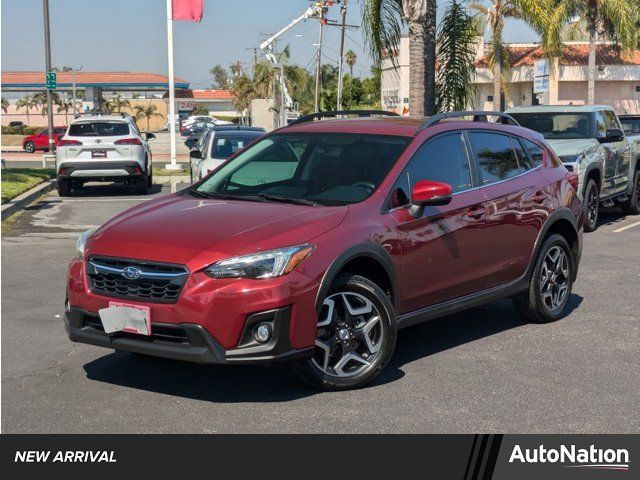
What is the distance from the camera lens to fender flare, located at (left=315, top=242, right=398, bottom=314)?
5.65m

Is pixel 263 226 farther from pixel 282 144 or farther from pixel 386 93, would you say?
pixel 386 93

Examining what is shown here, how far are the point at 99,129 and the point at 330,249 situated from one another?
14767mm

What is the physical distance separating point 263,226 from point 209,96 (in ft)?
400

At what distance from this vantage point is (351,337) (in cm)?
599

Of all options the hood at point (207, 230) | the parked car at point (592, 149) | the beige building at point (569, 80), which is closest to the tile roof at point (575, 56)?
the beige building at point (569, 80)

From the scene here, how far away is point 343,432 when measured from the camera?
5.23 meters

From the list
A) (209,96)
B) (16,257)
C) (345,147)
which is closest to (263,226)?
(345,147)

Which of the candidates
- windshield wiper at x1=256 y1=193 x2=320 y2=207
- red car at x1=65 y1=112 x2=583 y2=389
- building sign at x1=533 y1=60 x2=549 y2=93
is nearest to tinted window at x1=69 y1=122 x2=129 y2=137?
red car at x1=65 y1=112 x2=583 y2=389

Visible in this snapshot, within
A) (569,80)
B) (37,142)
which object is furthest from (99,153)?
(569,80)

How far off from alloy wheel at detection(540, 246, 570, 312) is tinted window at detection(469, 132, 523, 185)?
810 millimetres

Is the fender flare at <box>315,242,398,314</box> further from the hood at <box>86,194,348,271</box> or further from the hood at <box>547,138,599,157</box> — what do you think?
the hood at <box>547,138,599,157</box>

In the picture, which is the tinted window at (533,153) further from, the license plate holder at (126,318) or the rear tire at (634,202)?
the rear tire at (634,202)

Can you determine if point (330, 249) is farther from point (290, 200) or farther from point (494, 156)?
point (494, 156)

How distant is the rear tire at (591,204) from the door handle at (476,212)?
7070mm
